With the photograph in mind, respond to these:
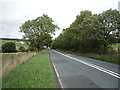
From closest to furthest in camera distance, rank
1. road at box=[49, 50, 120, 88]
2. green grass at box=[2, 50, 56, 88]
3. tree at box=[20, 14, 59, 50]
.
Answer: green grass at box=[2, 50, 56, 88], road at box=[49, 50, 120, 88], tree at box=[20, 14, 59, 50]

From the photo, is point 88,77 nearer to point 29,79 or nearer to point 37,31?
point 29,79

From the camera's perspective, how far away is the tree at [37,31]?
150 ft

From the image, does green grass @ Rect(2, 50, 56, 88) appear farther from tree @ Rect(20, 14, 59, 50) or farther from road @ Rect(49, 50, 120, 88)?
tree @ Rect(20, 14, 59, 50)

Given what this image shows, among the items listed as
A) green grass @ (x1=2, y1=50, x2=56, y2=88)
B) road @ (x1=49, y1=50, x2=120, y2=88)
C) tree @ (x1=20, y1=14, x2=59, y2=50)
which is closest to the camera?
green grass @ (x1=2, y1=50, x2=56, y2=88)

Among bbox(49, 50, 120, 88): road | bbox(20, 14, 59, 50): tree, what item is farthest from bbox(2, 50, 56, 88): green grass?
bbox(20, 14, 59, 50): tree

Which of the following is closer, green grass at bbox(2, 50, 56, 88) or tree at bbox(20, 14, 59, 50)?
green grass at bbox(2, 50, 56, 88)

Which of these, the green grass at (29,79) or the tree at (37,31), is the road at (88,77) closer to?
the green grass at (29,79)

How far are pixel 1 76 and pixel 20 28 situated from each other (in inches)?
1666

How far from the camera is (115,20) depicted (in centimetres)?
3241

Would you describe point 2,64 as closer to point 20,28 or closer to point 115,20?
point 115,20

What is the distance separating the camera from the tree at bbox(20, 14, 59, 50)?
45656mm

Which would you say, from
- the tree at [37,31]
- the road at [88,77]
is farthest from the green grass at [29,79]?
the tree at [37,31]

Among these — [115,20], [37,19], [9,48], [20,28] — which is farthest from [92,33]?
[20,28]

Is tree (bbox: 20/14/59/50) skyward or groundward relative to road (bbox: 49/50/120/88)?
skyward
